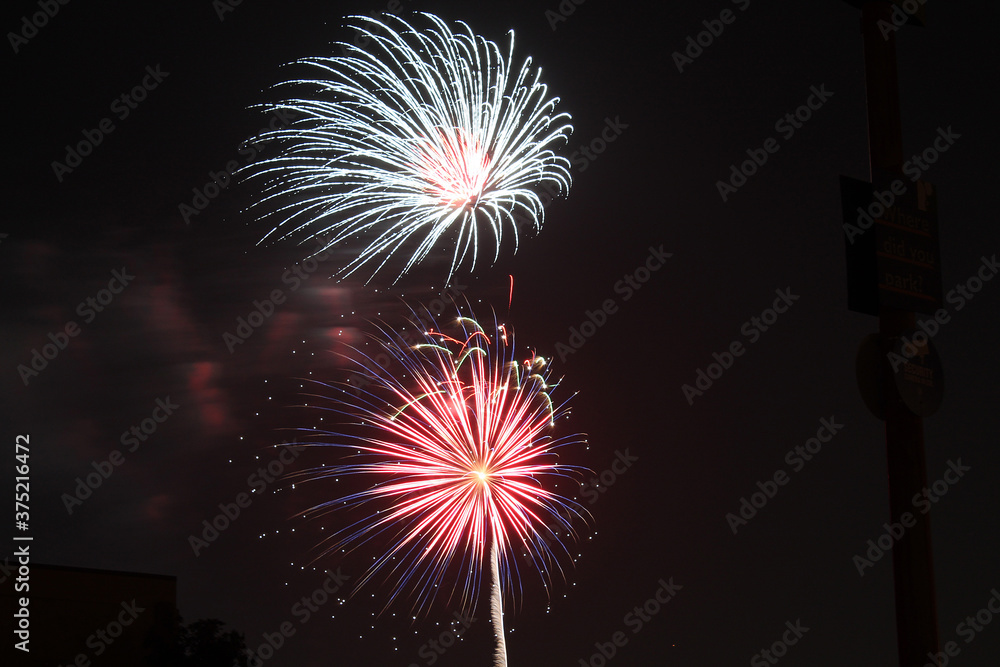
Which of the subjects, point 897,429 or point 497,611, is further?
point 497,611

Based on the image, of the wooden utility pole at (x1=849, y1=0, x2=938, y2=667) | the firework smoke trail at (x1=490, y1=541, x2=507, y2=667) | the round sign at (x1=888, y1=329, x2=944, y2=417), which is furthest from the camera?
the firework smoke trail at (x1=490, y1=541, x2=507, y2=667)

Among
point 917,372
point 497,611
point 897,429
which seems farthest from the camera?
point 497,611

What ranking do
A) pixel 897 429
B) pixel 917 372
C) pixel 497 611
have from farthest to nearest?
pixel 497 611, pixel 917 372, pixel 897 429

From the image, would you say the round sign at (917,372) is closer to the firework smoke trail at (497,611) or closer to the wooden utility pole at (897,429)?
the wooden utility pole at (897,429)

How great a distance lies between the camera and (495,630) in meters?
20.1

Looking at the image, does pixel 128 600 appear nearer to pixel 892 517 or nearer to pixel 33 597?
pixel 33 597

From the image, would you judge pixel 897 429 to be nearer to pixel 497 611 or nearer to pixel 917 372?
pixel 917 372

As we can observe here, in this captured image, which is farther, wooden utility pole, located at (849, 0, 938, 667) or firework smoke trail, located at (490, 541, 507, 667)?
firework smoke trail, located at (490, 541, 507, 667)

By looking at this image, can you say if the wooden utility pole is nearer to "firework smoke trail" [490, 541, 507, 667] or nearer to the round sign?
the round sign

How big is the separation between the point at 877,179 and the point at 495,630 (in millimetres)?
15128

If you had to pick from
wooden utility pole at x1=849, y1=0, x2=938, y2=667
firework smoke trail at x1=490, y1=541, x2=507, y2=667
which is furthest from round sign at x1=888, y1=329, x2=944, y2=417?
firework smoke trail at x1=490, y1=541, x2=507, y2=667

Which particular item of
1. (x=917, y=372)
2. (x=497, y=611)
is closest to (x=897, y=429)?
(x=917, y=372)

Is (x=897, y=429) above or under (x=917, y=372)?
under

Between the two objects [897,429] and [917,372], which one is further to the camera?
[917,372]
